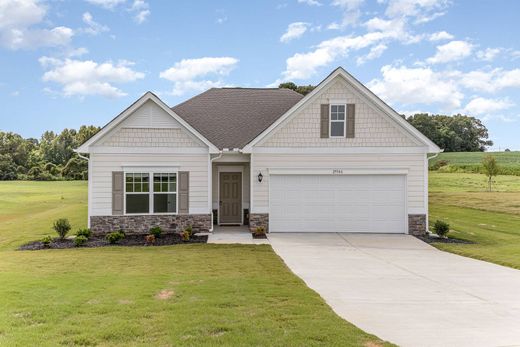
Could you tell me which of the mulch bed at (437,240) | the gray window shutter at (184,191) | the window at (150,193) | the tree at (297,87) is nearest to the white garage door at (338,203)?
the mulch bed at (437,240)

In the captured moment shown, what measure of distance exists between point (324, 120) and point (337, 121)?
55 centimetres

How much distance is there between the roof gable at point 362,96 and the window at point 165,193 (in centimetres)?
315

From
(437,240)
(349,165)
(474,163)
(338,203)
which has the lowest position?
(437,240)

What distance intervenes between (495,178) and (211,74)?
30713mm

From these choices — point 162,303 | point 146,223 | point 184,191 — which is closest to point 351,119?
point 184,191

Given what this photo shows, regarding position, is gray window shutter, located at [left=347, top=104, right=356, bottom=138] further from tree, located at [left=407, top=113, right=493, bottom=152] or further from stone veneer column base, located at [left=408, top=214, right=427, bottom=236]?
tree, located at [left=407, top=113, right=493, bottom=152]

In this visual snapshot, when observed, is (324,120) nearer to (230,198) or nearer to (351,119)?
(351,119)

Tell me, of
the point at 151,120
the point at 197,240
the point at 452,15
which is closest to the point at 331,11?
the point at 452,15

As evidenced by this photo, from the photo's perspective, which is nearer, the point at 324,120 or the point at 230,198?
the point at 324,120

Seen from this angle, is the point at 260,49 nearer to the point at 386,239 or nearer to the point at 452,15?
the point at 452,15

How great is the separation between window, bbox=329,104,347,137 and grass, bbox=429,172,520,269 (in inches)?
217

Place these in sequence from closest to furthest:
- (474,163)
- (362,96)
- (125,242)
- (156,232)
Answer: (125,242) < (156,232) < (362,96) < (474,163)

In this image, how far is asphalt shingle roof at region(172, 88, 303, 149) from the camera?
59.3 ft

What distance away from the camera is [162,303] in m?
6.67
